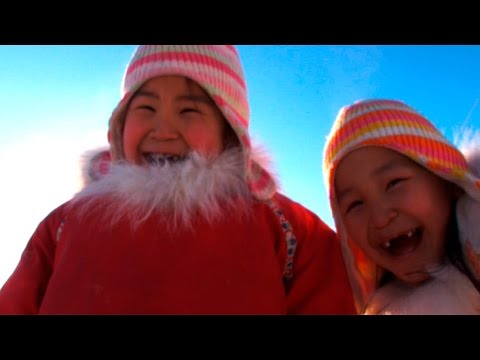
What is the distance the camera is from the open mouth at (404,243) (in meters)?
1.74

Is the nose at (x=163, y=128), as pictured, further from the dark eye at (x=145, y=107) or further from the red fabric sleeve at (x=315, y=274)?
the red fabric sleeve at (x=315, y=274)

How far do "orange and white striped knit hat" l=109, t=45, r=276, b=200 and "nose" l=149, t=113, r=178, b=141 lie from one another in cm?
17

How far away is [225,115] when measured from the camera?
72.6 inches

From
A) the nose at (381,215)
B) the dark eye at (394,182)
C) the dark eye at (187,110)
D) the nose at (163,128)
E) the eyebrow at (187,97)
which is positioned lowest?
the nose at (381,215)

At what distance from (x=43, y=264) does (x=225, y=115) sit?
82cm

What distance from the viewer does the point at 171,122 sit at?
70.4 inches

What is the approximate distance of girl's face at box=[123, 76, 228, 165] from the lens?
179 centimetres

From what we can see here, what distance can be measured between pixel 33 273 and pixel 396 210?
4.07 feet

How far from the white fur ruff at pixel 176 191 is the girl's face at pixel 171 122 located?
78 mm

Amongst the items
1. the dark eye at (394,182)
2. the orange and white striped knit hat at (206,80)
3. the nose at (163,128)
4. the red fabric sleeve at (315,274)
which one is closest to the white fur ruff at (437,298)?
the red fabric sleeve at (315,274)

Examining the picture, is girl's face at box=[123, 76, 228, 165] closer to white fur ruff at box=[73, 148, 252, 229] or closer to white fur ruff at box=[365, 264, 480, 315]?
white fur ruff at box=[73, 148, 252, 229]
